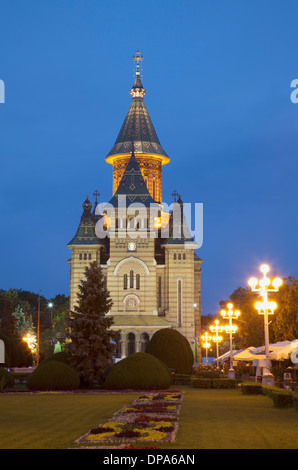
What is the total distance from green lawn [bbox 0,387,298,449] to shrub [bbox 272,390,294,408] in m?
0.43

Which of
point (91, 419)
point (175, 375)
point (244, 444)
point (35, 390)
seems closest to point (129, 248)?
point (175, 375)

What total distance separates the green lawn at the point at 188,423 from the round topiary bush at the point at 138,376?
24.4 feet

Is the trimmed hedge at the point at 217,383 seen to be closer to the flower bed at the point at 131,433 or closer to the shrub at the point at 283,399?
the shrub at the point at 283,399

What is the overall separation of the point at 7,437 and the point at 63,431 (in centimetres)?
157

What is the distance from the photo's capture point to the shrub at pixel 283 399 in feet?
75.0

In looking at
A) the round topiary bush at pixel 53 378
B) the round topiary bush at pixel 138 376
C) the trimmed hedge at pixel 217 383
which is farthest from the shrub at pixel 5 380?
the trimmed hedge at pixel 217 383

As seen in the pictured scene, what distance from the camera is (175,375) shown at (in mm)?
43969

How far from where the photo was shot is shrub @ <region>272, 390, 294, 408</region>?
2288 centimetres

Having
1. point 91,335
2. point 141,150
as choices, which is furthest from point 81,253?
point 91,335

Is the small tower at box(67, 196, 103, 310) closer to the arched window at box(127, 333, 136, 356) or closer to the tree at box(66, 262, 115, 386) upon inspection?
the arched window at box(127, 333, 136, 356)

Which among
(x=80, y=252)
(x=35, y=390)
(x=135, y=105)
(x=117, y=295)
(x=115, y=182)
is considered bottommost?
(x=35, y=390)

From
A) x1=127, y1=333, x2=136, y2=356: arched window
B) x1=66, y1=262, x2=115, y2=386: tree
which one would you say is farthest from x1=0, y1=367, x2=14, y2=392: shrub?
x1=127, y1=333, x2=136, y2=356: arched window
